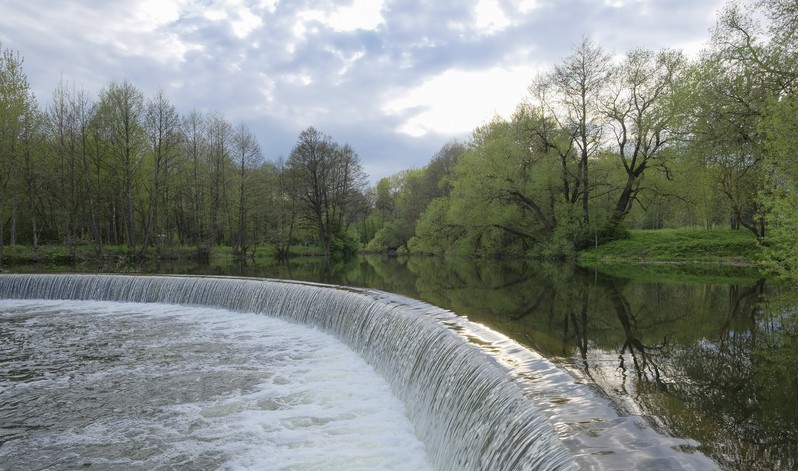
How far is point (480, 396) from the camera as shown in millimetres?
4906

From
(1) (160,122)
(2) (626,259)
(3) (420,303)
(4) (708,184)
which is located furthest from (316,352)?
(1) (160,122)

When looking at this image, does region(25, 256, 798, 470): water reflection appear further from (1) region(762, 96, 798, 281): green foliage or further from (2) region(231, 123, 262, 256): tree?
(2) region(231, 123, 262, 256): tree

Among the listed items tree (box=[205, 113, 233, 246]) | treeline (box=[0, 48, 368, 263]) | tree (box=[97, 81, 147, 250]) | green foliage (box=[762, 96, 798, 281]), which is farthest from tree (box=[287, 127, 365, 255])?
green foliage (box=[762, 96, 798, 281])

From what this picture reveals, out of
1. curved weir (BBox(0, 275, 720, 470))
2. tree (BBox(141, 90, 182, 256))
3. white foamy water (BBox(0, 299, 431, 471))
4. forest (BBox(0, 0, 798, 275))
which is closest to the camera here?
curved weir (BBox(0, 275, 720, 470))

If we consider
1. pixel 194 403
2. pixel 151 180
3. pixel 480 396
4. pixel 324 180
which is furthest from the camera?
pixel 324 180

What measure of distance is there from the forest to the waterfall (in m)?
13.5

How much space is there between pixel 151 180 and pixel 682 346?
117 ft

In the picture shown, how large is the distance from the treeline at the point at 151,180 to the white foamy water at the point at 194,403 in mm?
19897

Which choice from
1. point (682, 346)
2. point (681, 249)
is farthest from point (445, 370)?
point (681, 249)

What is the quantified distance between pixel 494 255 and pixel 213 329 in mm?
23545

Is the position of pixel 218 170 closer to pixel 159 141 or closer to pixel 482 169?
pixel 159 141

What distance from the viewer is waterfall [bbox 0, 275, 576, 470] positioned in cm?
389

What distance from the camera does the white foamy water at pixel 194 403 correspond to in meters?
5.49

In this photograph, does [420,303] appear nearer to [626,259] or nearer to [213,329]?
[213,329]
